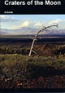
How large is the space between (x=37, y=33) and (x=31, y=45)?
0.35ft

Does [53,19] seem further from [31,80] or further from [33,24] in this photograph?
[31,80]

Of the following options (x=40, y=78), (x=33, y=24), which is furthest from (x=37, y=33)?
(x=40, y=78)

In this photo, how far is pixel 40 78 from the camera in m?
4.21

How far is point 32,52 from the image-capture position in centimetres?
421

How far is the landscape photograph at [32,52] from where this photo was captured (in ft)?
13.8

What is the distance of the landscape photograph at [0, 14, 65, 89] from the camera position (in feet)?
13.8

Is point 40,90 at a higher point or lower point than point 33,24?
lower

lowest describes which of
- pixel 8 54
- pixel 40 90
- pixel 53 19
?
pixel 40 90

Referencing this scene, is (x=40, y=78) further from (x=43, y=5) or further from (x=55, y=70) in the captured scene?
(x=43, y=5)

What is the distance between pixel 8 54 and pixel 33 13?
1.23ft

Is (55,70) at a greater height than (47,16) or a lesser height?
lesser

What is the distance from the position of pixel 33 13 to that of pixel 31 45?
25cm

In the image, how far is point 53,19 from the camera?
4.19 m

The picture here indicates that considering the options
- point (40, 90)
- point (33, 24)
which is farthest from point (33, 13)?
point (40, 90)
